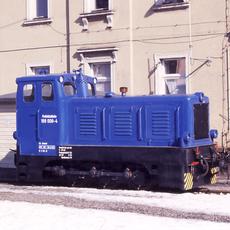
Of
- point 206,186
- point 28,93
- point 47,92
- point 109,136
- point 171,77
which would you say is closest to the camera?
point 109,136

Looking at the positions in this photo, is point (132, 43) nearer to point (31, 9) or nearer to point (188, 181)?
point (31, 9)

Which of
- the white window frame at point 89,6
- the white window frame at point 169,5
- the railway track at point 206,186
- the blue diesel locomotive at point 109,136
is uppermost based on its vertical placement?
the white window frame at point 89,6

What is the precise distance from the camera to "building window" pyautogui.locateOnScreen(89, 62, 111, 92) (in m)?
20.9

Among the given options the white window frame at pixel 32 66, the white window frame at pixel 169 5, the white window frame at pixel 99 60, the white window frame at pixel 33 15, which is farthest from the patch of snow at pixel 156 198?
the white window frame at pixel 33 15

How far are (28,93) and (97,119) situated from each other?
201 cm

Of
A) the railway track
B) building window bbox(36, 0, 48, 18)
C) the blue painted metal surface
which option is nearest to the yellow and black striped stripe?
the railway track

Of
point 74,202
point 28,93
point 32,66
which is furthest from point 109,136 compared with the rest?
point 32,66

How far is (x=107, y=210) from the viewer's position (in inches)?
454

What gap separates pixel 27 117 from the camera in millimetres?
16266

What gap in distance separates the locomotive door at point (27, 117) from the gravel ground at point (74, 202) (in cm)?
105

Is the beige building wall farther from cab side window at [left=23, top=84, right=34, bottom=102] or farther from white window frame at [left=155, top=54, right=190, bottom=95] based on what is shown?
cab side window at [left=23, top=84, right=34, bottom=102]

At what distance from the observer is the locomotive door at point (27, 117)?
16188mm

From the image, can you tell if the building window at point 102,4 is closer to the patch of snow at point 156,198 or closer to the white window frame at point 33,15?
the white window frame at point 33,15

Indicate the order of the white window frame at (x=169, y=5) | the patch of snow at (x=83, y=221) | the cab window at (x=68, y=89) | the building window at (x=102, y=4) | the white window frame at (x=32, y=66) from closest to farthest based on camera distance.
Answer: the patch of snow at (x=83, y=221) < the cab window at (x=68, y=89) < the white window frame at (x=169, y=5) < the building window at (x=102, y=4) < the white window frame at (x=32, y=66)
